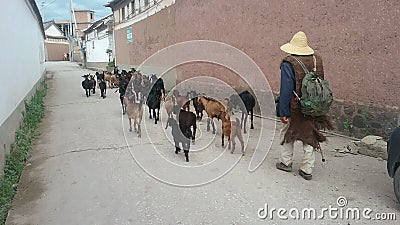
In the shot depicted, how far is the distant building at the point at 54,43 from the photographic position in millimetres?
52188

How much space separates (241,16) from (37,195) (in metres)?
6.66

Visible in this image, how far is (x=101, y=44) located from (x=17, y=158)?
90.8ft

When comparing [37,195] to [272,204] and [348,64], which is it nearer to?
[272,204]

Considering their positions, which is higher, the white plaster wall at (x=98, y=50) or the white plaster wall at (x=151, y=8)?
the white plaster wall at (x=151, y=8)

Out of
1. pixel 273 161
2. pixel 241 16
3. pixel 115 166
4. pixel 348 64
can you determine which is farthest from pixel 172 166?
pixel 241 16

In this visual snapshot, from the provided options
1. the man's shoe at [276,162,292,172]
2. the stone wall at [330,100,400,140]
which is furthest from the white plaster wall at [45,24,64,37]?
the man's shoe at [276,162,292,172]

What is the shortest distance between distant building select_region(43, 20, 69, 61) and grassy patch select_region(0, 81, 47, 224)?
47003mm

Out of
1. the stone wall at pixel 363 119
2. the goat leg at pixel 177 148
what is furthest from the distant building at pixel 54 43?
the stone wall at pixel 363 119

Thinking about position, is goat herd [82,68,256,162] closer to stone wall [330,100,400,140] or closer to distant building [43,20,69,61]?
stone wall [330,100,400,140]

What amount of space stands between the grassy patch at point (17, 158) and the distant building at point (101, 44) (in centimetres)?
2068

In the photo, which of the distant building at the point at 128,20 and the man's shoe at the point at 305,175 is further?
the distant building at the point at 128,20

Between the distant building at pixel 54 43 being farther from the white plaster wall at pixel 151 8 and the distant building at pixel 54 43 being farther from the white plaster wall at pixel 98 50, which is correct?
the white plaster wall at pixel 151 8

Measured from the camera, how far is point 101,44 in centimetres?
3181

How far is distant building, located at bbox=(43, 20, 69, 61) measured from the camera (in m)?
52.2
